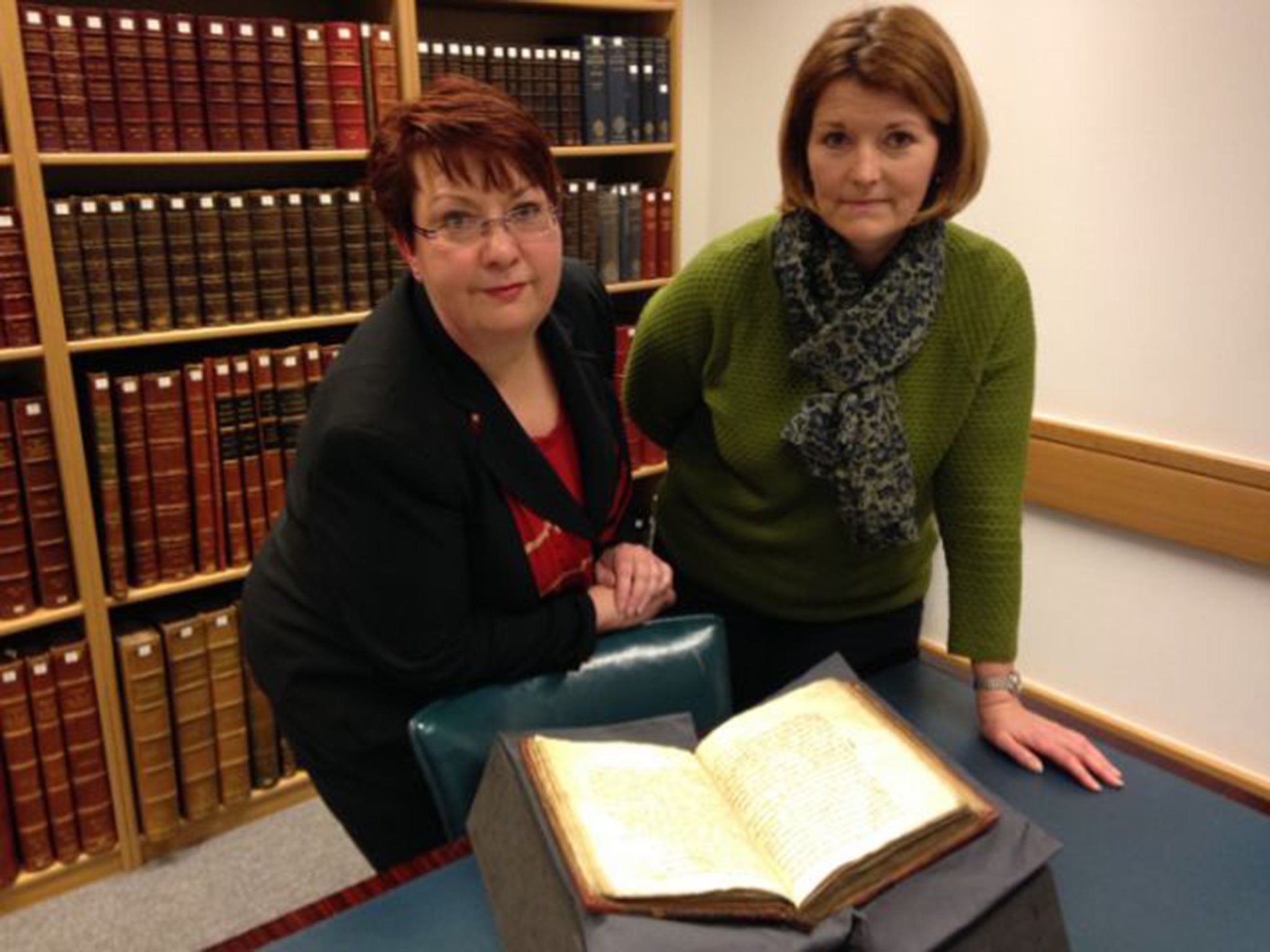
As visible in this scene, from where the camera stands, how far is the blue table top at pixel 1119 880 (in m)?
0.81

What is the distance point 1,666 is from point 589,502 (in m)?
1.50

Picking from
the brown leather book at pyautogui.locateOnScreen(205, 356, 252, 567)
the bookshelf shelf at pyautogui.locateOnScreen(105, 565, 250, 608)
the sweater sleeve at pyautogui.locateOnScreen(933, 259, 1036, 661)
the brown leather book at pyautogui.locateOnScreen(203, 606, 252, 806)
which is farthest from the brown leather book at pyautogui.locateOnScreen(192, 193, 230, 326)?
the sweater sleeve at pyautogui.locateOnScreen(933, 259, 1036, 661)

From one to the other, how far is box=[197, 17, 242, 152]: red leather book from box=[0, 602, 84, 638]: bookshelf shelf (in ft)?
3.16

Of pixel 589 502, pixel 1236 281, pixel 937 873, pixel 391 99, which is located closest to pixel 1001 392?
pixel 589 502

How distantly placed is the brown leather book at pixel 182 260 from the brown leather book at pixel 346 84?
354 mm

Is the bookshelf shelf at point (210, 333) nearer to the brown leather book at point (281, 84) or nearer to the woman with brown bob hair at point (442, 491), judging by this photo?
the brown leather book at point (281, 84)

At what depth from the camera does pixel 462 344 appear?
110 cm

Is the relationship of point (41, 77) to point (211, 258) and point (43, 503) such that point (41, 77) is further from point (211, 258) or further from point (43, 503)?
point (43, 503)

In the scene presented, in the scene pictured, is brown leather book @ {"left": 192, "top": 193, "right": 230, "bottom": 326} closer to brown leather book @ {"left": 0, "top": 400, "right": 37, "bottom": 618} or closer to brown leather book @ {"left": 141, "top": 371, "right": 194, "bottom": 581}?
brown leather book @ {"left": 141, "top": 371, "right": 194, "bottom": 581}

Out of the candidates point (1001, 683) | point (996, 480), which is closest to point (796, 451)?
point (996, 480)

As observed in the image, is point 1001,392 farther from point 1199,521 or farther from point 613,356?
point 1199,521

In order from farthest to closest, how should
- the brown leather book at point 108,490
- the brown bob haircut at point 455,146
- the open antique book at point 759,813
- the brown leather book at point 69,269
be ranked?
the brown leather book at point 108,490 < the brown leather book at point 69,269 < the brown bob haircut at point 455,146 < the open antique book at point 759,813

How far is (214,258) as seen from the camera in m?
2.13

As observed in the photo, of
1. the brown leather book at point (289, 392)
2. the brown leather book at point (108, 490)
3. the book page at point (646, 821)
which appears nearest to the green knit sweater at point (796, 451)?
the book page at point (646, 821)
